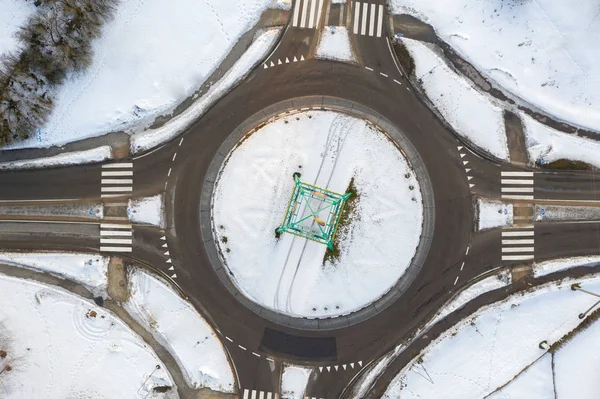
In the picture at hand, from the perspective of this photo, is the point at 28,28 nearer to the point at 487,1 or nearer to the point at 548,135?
the point at 487,1

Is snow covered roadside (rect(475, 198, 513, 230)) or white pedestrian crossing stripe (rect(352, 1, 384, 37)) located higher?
white pedestrian crossing stripe (rect(352, 1, 384, 37))

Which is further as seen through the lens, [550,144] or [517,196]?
[517,196]

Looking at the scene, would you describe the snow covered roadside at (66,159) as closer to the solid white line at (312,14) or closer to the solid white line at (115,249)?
the solid white line at (115,249)

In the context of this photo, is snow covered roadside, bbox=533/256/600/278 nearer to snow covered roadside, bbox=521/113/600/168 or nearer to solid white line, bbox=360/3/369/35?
snow covered roadside, bbox=521/113/600/168

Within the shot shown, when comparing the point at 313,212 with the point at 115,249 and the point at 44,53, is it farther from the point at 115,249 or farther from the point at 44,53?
the point at 44,53

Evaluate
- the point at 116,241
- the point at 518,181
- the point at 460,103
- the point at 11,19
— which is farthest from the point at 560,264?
the point at 11,19

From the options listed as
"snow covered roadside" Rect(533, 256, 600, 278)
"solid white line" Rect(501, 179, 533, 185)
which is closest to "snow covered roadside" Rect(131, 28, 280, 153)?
"solid white line" Rect(501, 179, 533, 185)
